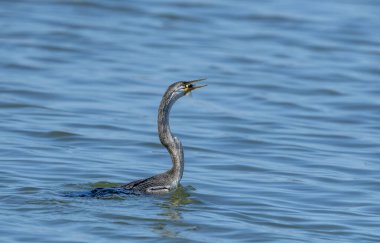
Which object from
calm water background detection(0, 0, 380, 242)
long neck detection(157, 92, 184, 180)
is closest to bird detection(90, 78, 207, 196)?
long neck detection(157, 92, 184, 180)

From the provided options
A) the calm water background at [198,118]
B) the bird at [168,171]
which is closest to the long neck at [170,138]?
the bird at [168,171]

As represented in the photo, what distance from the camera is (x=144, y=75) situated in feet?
72.3

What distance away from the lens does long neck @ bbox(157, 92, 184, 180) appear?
13.7m

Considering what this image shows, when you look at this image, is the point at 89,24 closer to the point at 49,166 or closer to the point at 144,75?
the point at 144,75

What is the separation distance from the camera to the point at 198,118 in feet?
62.3

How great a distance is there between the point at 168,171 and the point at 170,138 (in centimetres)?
43

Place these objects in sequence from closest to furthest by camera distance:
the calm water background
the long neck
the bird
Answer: the calm water background
the bird
the long neck

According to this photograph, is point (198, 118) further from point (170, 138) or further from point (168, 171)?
point (168, 171)

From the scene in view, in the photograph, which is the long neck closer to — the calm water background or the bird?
the bird

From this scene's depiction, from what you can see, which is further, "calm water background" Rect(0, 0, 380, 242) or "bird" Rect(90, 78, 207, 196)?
"bird" Rect(90, 78, 207, 196)

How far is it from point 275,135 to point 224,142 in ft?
3.20

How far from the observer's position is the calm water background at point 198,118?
12750mm

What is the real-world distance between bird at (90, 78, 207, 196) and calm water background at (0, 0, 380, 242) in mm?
147

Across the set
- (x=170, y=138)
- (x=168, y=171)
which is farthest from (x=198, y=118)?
(x=168, y=171)
